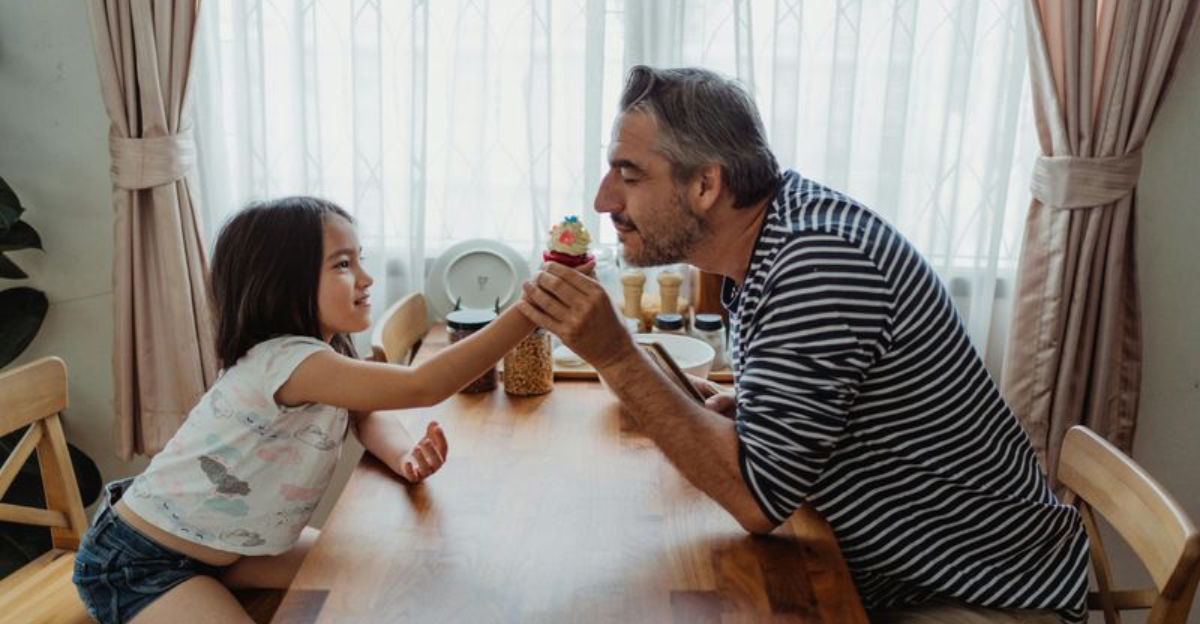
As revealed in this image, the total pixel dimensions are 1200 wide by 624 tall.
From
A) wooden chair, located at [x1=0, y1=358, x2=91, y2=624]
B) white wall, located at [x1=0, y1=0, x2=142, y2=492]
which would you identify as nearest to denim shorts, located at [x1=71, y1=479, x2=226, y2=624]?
wooden chair, located at [x1=0, y1=358, x2=91, y2=624]

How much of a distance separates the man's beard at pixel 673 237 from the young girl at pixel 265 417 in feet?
0.76

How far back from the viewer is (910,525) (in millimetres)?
1303

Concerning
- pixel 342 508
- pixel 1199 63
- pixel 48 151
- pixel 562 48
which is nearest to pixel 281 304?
pixel 342 508

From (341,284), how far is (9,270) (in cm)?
131

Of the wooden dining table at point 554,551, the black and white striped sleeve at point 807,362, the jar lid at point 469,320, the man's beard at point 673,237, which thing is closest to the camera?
the wooden dining table at point 554,551

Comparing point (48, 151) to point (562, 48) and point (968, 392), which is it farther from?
point (968, 392)

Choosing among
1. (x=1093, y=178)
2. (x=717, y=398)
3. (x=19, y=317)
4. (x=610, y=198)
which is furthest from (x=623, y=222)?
(x=19, y=317)

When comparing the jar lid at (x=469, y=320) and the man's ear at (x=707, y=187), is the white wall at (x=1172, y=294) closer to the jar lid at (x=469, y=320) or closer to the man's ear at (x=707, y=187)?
the man's ear at (x=707, y=187)

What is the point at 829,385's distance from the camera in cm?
118

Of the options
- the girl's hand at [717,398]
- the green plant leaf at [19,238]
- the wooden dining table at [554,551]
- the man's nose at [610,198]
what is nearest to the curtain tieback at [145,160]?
the green plant leaf at [19,238]

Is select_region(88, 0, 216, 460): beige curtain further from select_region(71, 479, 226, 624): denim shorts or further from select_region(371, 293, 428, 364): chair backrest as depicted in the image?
select_region(71, 479, 226, 624): denim shorts

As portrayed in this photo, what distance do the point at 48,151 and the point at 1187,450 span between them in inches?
120

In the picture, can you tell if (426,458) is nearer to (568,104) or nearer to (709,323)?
(709,323)

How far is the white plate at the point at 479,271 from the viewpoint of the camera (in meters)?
2.29
